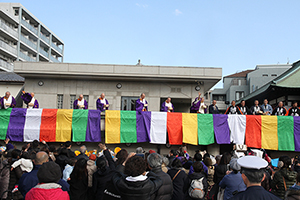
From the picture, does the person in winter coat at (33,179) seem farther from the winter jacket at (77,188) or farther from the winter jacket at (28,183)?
the winter jacket at (77,188)

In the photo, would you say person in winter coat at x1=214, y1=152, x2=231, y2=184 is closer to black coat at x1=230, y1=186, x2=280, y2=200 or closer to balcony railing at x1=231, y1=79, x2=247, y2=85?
black coat at x1=230, y1=186, x2=280, y2=200

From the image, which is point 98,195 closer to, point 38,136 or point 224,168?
point 224,168

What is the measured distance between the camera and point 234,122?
1245 centimetres

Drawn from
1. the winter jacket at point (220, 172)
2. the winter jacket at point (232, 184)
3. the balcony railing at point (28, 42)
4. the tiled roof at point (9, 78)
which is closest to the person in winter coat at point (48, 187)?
the winter jacket at point (232, 184)

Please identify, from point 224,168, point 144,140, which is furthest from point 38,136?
point 224,168

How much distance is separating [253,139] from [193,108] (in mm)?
3455

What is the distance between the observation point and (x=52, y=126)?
492 inches

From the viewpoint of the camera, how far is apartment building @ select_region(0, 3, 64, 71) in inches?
1566

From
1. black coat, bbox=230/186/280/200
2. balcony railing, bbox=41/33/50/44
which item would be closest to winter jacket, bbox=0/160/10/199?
black coat, bbox=230/186/280/200

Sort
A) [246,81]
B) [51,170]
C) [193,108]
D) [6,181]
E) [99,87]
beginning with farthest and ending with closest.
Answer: [246,81] < [99,87] < [193,108] < [6,181] < [51,170]

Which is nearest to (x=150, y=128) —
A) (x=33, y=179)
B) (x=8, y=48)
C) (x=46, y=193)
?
(x=33, y=179)

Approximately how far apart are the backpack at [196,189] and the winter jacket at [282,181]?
1.56m

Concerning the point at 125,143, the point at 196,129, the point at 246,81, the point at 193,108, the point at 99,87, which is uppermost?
the point at 246,81

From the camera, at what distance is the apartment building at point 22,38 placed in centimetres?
3978
